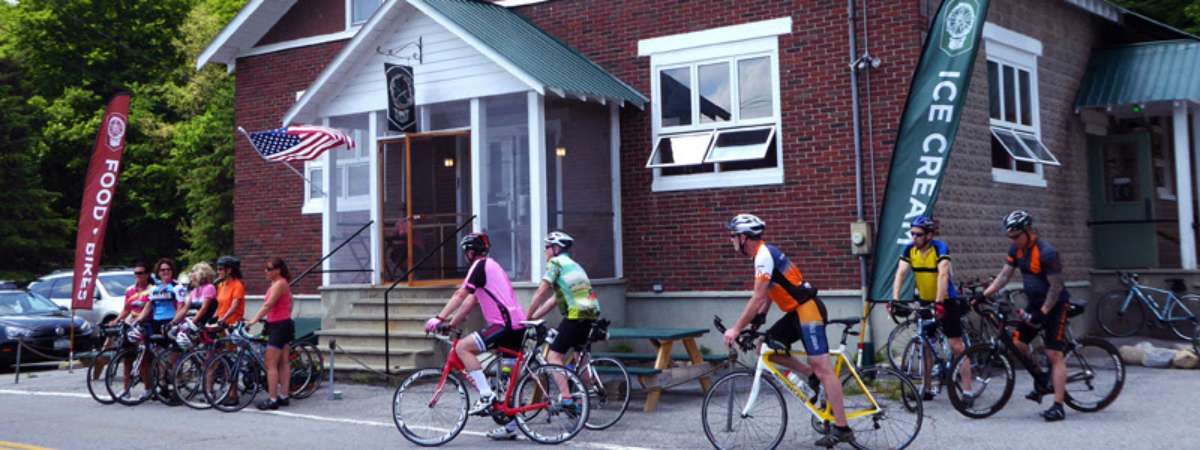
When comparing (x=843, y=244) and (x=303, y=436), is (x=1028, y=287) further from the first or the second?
(x=303, y=436)

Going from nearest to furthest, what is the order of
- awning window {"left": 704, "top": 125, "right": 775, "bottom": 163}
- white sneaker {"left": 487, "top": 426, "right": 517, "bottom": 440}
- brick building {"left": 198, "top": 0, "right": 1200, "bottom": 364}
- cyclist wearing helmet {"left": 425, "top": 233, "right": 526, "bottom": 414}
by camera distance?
cyclist wearing helmet {"left": 425, "top": 233, "right": 526, "bottom": 414} → white sneaker {"left": 487, "top": 426, "right": 517, "bottom": 440} → brick building {"left": 198, "top": 0, "right": 1200, "bottom": 364} → awning window {"left": 704, "top": 125, "right": 775, "bottom": 163}

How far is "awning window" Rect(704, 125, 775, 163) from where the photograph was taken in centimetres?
1503

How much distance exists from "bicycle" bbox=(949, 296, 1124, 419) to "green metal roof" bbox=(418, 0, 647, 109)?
6329 millimetres

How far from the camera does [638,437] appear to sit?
396 inches

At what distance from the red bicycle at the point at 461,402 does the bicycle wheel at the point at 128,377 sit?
5099mm

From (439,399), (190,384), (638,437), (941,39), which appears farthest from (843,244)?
(190,384)

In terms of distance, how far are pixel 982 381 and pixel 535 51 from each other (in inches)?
306

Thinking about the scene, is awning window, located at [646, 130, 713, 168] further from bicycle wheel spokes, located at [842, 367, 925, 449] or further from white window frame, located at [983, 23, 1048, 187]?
bicycle wheel spokes, located at [842, 367, 925, 449]

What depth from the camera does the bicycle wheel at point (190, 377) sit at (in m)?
12.9

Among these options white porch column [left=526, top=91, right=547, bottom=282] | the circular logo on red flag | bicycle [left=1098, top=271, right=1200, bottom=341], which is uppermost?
the circular logo on red flag

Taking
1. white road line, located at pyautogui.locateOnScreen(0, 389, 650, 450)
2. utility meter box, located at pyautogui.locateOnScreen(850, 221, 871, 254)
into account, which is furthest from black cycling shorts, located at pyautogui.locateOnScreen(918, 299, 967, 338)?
white road line, located at pyautogui.locateOnScreen(0, 389, 650, 450)

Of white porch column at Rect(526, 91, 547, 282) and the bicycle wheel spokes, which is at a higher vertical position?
white porch column at Rect(526, 91, 547, 282)

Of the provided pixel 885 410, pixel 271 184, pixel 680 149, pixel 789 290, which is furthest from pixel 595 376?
pixel 271 184

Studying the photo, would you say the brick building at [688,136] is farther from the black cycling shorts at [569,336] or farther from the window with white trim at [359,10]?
the black cycling shorts at [569,336]
